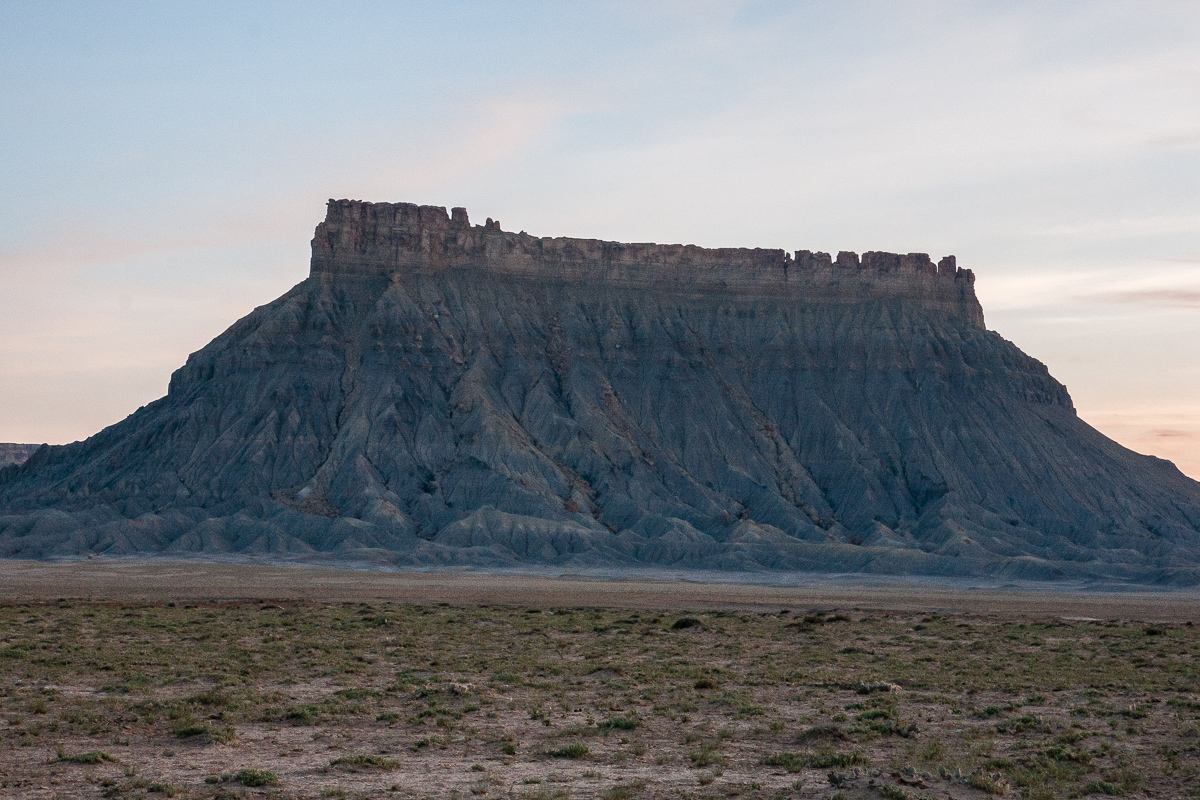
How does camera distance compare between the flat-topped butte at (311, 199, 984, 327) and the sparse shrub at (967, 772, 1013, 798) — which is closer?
the sparse shrub at (967, 772, 1013, 798)

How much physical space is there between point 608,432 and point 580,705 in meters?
97.5

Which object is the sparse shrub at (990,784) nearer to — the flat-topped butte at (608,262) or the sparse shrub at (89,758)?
the sparse shrub at (89,758)

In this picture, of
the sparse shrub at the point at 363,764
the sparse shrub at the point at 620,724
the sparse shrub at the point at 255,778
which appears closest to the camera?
the sparse shrub at the point at 255,778

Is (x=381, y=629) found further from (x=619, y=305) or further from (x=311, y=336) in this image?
(x=619, y=305)

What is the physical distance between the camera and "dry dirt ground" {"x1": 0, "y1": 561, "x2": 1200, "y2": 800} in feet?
69.5

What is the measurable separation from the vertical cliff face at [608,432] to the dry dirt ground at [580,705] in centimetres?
5509

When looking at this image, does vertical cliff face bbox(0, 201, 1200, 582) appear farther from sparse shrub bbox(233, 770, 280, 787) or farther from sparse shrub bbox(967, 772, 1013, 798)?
sparse shrub bbox(967, 772, 1013, 798)

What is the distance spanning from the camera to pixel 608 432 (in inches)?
4985

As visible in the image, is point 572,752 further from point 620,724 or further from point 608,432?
point 608,432

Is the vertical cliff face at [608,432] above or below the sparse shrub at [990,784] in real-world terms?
above

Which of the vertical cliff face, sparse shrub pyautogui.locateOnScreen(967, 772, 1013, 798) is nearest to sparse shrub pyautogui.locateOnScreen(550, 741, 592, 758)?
sparse shrub pyautogui.locateOnScreen(967, 772, 1013, 798)

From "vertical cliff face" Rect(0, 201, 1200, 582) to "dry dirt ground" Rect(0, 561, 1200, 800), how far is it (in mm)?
55089

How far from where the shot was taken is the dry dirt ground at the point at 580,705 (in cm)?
2117

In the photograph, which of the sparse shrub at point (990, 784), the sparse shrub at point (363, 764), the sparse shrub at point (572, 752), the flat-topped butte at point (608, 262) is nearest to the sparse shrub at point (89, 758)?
the sparse shrub at point (363, 764)
